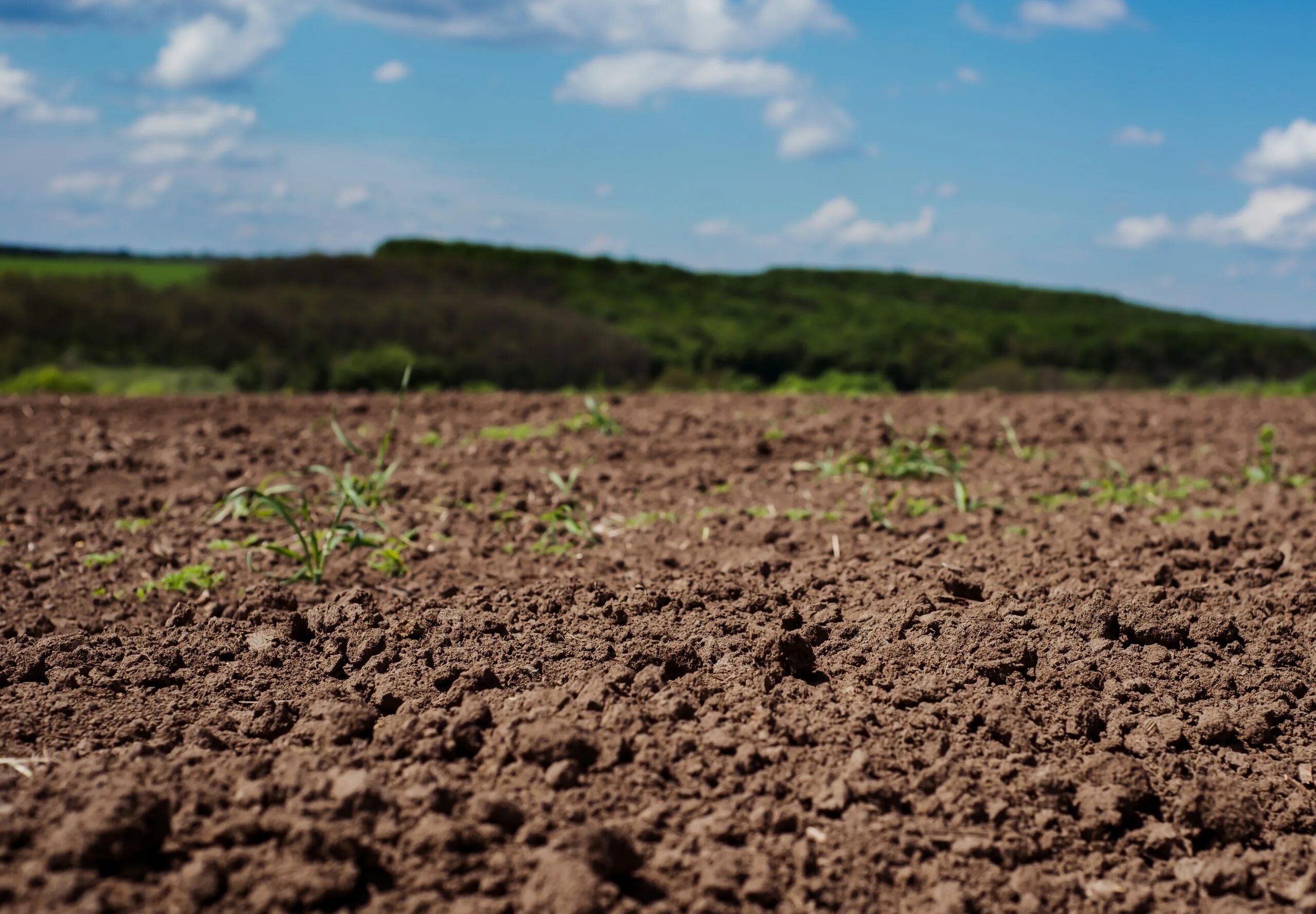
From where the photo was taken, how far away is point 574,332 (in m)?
13.7

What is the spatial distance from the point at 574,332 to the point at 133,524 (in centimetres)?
923

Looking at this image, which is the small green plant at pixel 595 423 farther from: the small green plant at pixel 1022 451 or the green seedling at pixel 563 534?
the small green plant at pixel 1022 451

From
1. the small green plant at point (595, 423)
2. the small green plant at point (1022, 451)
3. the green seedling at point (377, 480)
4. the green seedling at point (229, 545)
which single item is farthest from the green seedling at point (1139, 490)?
the green seedling at point (229, 545)

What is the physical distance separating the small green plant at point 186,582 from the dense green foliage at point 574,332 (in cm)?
497

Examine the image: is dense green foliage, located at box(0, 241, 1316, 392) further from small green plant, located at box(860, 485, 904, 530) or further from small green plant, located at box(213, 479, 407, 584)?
small green plant, located at box(860, 485, 904, 530)

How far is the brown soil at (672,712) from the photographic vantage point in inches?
78.3

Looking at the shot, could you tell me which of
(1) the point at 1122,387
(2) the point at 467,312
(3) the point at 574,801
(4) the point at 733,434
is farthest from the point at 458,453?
(1) the point at 1122,387

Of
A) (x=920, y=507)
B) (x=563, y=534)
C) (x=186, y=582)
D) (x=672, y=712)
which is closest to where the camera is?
(x=672, y=712)

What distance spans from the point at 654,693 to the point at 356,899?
93cm

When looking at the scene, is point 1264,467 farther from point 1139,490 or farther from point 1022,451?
point 1022,451

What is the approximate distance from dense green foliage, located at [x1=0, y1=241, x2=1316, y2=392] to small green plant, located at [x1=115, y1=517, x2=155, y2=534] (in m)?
4.12

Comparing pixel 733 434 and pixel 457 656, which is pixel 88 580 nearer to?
pixel 457 656

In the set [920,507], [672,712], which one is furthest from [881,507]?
[672,712]

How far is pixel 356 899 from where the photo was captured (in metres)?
1.88
